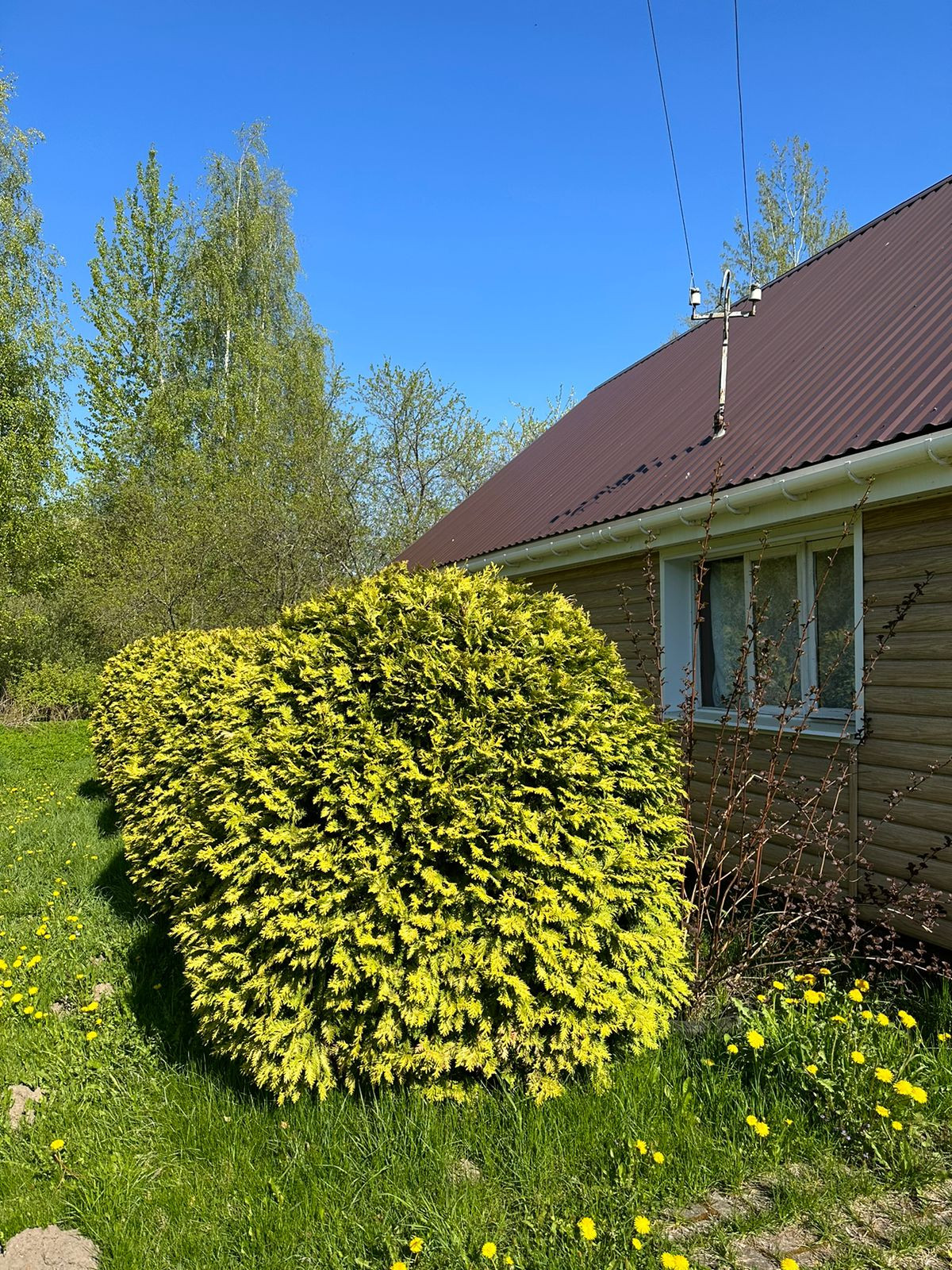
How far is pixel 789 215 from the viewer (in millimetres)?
24109

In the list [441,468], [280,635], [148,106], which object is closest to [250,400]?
[441,468]

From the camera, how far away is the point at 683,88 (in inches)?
256

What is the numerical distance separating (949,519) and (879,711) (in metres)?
1.12

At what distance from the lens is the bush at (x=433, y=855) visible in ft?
8.54

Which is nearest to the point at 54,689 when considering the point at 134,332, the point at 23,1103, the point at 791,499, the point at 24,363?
the point at 24,363

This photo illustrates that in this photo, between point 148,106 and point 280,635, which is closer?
point 280,635

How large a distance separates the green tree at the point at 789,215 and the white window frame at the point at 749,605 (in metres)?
22.1

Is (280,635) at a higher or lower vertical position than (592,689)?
higher

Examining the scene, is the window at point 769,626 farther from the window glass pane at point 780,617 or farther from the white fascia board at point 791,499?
the white fascia board at point 791,499

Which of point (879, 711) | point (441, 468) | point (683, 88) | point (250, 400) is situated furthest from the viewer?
point (250, 400)

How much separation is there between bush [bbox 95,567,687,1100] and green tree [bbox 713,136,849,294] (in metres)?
25.4

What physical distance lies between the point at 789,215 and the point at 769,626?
81.5 feet

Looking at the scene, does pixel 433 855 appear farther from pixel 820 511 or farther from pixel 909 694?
pixel 820 511

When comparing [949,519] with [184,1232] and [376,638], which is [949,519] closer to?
[376,638]
